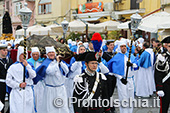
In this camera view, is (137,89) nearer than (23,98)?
No

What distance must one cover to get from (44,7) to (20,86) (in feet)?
95.0

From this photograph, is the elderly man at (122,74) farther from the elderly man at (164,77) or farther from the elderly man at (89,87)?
the elderly man at (89,87)

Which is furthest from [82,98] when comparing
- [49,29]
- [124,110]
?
[49,29]

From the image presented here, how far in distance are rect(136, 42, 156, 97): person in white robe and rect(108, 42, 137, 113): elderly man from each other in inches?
127

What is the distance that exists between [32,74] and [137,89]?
18.9ft

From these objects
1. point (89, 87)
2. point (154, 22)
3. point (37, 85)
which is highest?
point (154, 22)

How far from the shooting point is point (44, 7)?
34125mm

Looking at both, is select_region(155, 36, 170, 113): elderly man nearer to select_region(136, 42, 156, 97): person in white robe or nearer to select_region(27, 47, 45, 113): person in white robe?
select_region(27, 47, 45, 113): person in white robe

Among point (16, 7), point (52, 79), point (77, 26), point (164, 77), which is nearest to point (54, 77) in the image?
point (52, 79)

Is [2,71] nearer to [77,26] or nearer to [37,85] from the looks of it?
[37,85]

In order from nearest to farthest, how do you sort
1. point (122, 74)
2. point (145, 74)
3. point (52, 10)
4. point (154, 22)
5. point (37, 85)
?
point (122, 74), point (37, 85), point (145, 74), point (154, 22), point (52, 10)

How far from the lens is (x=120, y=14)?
24266mm

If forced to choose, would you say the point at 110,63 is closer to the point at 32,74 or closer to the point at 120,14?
the point at 32,74

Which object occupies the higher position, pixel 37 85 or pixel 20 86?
pixel 20 86
